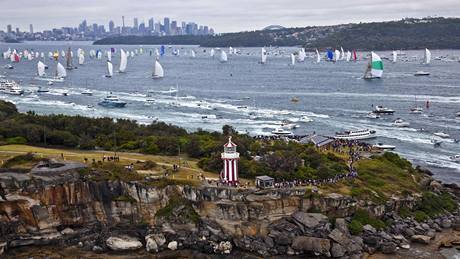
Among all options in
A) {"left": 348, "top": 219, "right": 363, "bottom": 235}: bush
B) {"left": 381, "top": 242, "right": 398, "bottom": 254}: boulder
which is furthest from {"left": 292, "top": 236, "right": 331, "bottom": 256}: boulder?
{"left": 381, "top": 242, "right": 398, "bottom": 254}: boulder

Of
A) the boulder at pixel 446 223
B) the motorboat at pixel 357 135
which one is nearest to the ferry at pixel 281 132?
the motorboat at pixel 357 135

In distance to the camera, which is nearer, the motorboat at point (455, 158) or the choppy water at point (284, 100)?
the motorboat at point (455, 158)

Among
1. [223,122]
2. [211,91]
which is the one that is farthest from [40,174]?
[211,91]

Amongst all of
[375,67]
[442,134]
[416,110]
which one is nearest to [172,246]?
[442,134]

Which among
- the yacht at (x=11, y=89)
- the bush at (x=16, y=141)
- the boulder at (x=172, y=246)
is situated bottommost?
the boulder at (x=172, y=246)

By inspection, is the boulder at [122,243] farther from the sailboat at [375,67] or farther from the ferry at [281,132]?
the sailboat at [375,67]

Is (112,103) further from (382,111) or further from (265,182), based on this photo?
(265,182)

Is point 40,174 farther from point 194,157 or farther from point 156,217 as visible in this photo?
point 194,157
